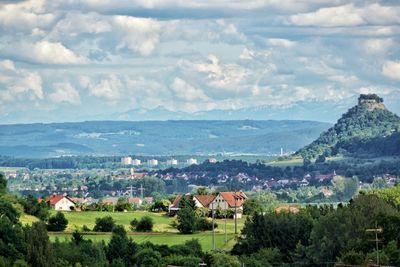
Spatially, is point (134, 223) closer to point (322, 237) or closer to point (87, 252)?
point (87, 252)

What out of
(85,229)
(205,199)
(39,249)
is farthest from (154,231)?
(39,249)

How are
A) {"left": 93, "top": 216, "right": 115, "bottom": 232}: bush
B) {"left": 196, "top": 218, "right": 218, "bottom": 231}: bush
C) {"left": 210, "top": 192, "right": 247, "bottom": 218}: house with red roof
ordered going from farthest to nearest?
{"left": 210, "top": 192, "right": 247, "bottom": 218}: house with red roof
{"left": 196, "top": 218, "right": 218, "bottom": 231}: bush
{"left": 93, "top": 216, "right": 115, "bottom": 232}: bush

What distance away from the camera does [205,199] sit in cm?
14825

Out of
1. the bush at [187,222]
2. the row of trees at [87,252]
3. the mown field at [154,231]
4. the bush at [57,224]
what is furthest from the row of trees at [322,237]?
the bush at [57,224]

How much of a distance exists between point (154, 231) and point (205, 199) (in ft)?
112

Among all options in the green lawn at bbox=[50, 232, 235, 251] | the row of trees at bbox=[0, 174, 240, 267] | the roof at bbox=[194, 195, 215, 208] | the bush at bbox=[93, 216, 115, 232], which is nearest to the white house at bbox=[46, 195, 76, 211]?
the roof at bbox=[194, 195, 215, 208]

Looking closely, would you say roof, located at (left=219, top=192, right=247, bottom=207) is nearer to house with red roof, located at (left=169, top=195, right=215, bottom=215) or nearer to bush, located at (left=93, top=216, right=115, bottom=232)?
house with red roof, located at (left=169, top=195, right=215, bottom=215)

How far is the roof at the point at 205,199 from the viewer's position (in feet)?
472

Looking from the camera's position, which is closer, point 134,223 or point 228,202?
point 134,223

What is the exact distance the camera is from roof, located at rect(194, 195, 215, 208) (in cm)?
14374

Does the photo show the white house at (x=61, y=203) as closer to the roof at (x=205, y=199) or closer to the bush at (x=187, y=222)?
the roof at (x=205, y=199)

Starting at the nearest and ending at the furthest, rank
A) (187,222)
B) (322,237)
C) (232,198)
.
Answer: (322,237) < (187,222) < (232,198)

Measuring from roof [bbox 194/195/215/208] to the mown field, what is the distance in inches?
430

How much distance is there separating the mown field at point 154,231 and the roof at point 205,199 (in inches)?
430
